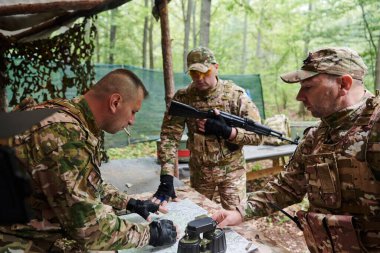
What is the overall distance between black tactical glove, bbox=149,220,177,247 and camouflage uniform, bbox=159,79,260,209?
1.31m

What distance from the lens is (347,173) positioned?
1706 millimetres

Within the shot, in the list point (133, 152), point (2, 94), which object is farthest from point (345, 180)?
point (133, 152)

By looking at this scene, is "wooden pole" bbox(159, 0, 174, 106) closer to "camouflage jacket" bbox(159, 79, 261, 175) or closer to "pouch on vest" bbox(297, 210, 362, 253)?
"camouflage jacket" bbox(159, 79, 261, 175)

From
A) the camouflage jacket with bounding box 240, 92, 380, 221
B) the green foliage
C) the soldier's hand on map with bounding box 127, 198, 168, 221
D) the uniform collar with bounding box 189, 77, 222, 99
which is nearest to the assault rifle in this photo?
the uniform collar with bounding box 189, 77, 222, 99

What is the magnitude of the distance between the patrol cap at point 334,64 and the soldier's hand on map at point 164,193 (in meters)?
1.51

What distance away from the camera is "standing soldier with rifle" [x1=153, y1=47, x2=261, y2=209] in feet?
10.7

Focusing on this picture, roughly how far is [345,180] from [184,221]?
3.74 ft

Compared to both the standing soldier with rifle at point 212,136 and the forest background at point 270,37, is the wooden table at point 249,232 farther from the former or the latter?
the forest background at point 270,37

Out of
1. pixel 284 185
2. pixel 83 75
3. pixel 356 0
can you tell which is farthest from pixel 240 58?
pixel 284 185

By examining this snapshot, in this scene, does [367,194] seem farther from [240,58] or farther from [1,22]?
A: [240,58]

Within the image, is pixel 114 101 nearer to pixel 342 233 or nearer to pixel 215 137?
pixel 342 233

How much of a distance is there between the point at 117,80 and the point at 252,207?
1.21 meters

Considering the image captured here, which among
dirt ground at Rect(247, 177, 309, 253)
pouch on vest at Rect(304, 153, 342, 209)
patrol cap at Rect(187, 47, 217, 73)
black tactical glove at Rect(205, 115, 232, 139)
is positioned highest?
patrol cap at Rect(187, 47, 217, 73)

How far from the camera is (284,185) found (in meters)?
2.19
